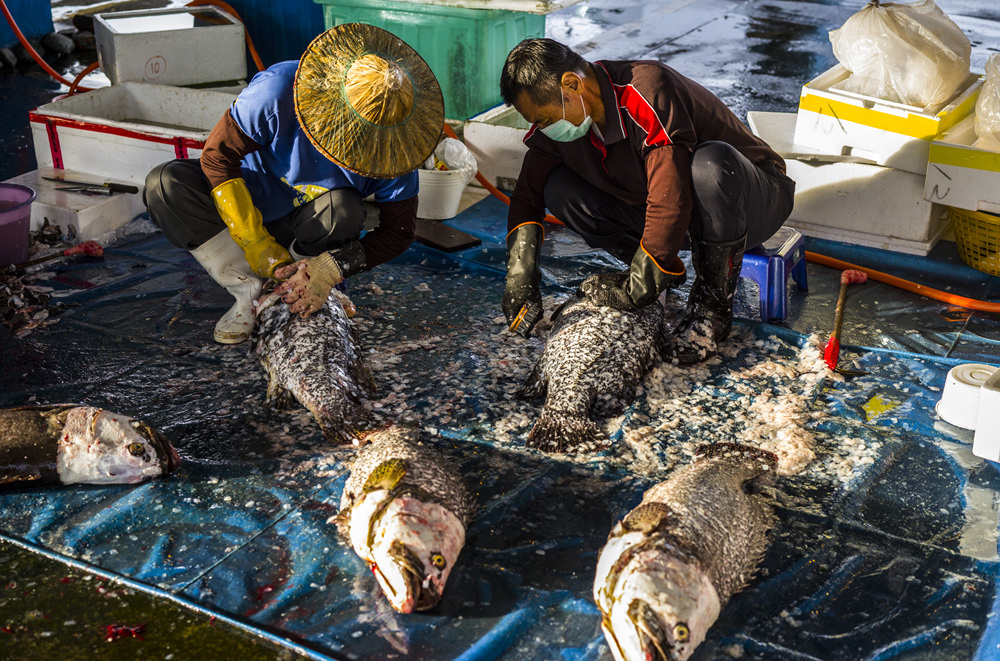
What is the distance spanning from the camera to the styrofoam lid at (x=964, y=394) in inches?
115

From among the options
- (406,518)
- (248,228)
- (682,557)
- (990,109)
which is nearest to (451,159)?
(248,228)

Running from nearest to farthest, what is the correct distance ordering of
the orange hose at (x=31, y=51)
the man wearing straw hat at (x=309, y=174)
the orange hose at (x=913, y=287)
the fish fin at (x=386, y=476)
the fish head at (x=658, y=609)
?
the fish head at (x=658, y=609), the fish fin at (x=386, y=476), the man wearing straw hat at (x=309, y=174), the orange hose at (x=913, y=287), the orange hose at (x=31, y=51)

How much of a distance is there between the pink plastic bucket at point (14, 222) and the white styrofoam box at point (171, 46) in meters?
1.92

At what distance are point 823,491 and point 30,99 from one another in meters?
6.55

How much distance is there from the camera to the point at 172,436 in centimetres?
297

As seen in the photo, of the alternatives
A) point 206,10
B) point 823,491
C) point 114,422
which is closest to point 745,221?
point 823,491

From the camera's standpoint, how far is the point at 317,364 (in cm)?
312

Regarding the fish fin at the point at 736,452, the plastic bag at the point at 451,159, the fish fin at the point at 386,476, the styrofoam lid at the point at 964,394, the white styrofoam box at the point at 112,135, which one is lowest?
the fish fin at the point at 736,452

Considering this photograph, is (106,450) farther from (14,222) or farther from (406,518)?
(14,222)

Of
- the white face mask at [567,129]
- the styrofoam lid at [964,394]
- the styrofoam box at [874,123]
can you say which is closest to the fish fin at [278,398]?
the white face mask at [567,129]

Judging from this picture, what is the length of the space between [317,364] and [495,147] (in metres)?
2.50

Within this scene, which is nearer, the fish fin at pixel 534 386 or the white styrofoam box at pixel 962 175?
the fish fin at pixel 534 386

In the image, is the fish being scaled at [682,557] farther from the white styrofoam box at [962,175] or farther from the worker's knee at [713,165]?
the white styrofoam box at [962,175]

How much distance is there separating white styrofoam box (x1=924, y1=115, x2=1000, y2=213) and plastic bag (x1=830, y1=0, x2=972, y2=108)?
286 mm
